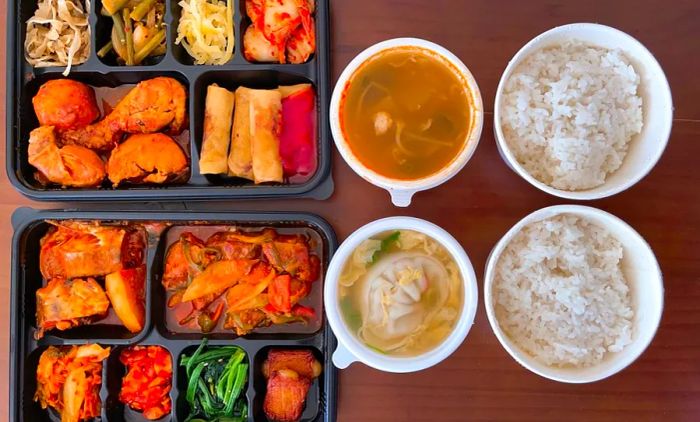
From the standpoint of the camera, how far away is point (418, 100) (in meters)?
1.67

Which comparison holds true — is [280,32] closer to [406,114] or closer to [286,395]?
[406,114]

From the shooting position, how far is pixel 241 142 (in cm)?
183

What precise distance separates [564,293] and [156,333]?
1155 mm

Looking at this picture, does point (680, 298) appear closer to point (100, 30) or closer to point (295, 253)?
point (295, 253)

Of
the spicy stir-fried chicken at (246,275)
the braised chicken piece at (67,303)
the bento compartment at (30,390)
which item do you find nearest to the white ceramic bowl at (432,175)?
the spicy stir-fried chicken at (246,275)

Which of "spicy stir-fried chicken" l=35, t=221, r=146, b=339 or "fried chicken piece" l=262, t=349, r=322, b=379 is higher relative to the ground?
"spicy stir-fried chicken" l=35, t=221, r=146, b=339

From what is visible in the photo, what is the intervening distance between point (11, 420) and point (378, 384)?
1.06 m

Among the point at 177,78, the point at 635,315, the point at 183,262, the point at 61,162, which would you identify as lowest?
the point at 635,315

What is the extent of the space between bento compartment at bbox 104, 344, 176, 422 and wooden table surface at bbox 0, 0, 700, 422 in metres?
0.32

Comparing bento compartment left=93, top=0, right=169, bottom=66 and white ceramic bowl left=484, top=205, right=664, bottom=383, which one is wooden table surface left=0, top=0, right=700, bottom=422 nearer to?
white ceramic bowl left=484, top=205, right=664, bottom=383

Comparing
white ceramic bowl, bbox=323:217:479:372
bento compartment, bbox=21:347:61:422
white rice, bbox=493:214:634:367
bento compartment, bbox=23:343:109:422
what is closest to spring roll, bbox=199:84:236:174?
white ceramic bowl, bbox=323:217:479:372

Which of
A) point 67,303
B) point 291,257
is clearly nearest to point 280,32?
point 291,257

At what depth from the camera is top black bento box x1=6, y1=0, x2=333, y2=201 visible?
68.8 inches

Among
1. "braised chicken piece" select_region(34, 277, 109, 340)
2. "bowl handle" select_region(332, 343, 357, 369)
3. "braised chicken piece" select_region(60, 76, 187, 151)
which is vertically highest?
"braised chicken piece" select_region(60, 76, 187, 151)
